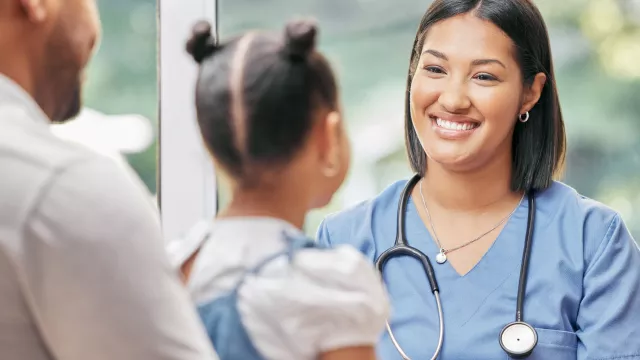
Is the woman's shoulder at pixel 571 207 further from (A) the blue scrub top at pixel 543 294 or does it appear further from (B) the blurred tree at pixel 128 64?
(B) the blurred tree at pixel 128 64

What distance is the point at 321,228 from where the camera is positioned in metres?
1.38

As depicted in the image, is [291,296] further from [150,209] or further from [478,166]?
[478,166]

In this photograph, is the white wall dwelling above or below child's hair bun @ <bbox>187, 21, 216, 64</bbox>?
below

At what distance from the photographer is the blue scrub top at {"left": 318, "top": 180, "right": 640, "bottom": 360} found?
1.23 meters

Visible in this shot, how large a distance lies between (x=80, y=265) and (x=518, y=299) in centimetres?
79

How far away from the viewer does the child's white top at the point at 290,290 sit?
0.61m

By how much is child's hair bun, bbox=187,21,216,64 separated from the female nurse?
64 centimetres

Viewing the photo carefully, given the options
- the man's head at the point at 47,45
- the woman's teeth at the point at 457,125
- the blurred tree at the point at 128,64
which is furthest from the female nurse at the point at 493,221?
the man's head at the point at 47,45

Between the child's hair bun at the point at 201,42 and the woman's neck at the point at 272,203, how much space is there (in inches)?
3.9

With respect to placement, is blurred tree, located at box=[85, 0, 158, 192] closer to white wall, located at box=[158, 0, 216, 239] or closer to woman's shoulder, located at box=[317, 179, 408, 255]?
white wall, located at box=[158, 0, 216, 239]

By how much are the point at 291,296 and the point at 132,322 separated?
115 mm

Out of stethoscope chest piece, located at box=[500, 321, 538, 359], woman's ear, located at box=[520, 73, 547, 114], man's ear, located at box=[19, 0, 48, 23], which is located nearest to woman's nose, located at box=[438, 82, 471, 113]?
woman's ear, located at box=[520, 73, 547, 114]

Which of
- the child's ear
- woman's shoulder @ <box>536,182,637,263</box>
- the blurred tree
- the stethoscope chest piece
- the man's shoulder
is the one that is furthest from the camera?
the blurred tree

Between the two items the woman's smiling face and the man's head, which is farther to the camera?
the woman's smiling face
